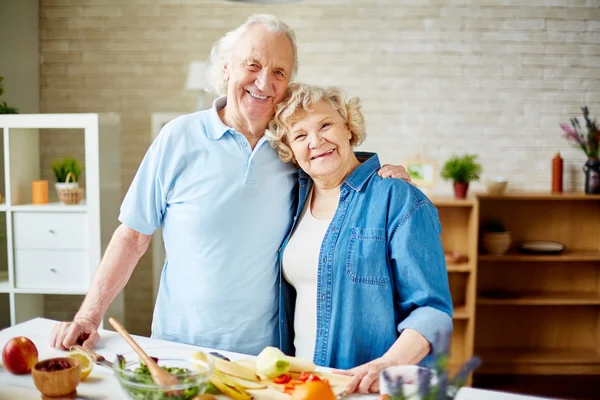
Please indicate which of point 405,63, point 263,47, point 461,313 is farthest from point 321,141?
point 405,63

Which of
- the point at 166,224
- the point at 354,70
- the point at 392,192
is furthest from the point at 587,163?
the point at 166,224

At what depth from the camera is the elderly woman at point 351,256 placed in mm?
1728

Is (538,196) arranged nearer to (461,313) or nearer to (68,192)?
(461,313)

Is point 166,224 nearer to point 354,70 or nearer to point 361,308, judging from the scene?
point 361,308

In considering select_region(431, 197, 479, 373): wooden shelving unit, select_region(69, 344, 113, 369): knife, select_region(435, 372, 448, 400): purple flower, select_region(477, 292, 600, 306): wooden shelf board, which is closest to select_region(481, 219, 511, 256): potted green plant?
select_region(431, 197, 479, 373): wooden shelving unit

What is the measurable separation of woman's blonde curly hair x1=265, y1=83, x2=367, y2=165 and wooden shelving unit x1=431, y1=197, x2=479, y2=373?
7.96 feet

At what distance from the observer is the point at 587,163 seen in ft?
14.8

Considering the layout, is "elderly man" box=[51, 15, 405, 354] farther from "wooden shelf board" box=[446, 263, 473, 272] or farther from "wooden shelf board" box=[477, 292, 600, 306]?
"wooden shelf board" box=[477, 292, 600, 306]

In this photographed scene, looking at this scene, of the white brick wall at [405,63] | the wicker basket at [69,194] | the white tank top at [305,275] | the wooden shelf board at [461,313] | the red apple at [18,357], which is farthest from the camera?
the white brick wall at [405,63]

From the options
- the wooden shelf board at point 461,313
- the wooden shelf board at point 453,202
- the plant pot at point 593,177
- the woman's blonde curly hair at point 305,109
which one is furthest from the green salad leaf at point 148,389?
the plant pot at point 593,177

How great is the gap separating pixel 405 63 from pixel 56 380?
396cm

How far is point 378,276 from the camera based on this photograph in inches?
69.6

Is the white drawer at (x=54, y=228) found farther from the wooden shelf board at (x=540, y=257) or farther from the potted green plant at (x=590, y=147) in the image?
the potted green plant at (x=590, y=147)

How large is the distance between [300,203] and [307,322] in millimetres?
403
